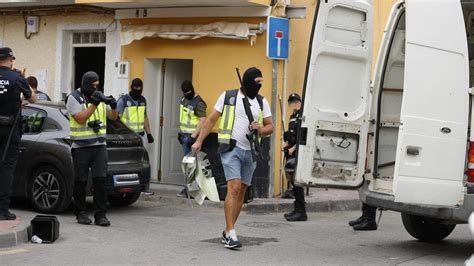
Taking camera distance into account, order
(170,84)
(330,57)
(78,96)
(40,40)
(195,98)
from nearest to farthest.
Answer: (330,57)
(78,96)
(195,98)
(170,84)
(40,40)

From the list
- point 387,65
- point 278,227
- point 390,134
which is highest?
point 387,65

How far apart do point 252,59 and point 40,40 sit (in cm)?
500

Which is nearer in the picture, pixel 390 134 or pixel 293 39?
pixel 390 134

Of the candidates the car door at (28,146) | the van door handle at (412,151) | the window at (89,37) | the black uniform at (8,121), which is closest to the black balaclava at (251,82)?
the van door handle at (412,151)

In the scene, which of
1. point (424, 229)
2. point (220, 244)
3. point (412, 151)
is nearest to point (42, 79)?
point (220, 244)

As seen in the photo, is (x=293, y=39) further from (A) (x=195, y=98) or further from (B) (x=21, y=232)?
(B) (x=21, y=232)

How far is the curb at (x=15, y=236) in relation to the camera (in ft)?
27.1

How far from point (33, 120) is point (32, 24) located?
5.34m

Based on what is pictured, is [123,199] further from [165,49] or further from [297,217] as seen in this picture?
[165,49]

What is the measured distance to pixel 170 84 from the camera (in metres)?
14.8

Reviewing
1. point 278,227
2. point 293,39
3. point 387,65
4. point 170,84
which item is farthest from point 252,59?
point 387,65

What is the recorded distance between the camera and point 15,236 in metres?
8.40

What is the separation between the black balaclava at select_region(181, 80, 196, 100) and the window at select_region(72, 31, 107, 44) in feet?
9.71

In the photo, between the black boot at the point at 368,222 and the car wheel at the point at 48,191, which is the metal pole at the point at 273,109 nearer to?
the black boot at the point at 368,222
